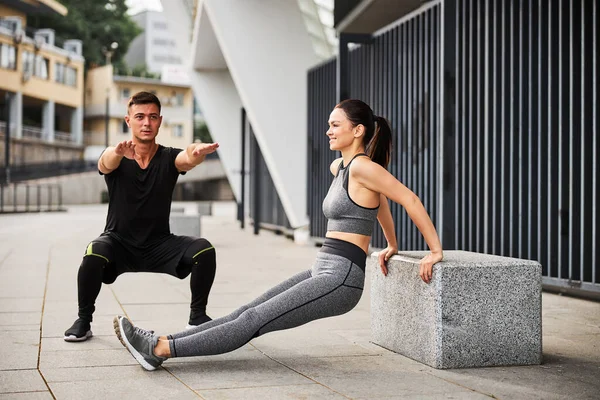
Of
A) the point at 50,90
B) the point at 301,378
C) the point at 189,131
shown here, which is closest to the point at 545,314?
the point at 301,378

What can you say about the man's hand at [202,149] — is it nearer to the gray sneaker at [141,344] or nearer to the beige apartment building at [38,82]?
the gray sneaker at [141,344]

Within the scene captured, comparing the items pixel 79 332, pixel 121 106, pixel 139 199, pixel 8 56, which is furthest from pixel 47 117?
pixel 79 332

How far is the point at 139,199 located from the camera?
5.68 meters

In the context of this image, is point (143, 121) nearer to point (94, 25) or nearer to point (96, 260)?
point (96, 260)

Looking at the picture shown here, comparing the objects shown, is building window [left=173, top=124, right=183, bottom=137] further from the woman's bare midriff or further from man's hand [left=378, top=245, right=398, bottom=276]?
the woman's bare midriff

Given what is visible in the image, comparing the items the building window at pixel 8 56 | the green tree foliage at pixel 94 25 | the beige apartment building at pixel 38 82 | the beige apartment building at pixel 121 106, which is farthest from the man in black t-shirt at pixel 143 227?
the green tree foliage at pixel 94 25

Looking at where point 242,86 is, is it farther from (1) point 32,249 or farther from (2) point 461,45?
(2) point 461,45

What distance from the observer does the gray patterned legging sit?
448cm

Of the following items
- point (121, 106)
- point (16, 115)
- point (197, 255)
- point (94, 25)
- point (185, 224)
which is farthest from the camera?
point (94, 25)

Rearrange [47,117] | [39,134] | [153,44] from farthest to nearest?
1. [153,44]
2. [47,117]
3. [39,134]

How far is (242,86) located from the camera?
703 inches

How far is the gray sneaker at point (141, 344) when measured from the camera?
4.52 meters

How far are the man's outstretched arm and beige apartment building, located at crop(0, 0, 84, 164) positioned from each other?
150ft

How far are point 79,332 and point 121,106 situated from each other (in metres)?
68.9
